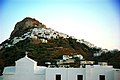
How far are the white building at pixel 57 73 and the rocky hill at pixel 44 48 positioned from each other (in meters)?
2.19

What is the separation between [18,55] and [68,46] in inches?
116

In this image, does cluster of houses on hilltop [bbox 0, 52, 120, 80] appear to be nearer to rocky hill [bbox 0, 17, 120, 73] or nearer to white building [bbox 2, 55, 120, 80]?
white building [bbox 2, 55, 120, 80]

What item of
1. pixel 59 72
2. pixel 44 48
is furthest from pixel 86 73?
pixel 44 48

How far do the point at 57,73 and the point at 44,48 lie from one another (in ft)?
16.7

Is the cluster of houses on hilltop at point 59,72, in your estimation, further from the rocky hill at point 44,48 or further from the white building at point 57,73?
the rocky hill at point 44,48

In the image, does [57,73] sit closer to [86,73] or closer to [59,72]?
[59,72]

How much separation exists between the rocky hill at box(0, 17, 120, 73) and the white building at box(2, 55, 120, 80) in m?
2.19

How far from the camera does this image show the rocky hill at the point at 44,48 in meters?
10.3

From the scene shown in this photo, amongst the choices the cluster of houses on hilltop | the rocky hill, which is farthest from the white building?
the rocky hill

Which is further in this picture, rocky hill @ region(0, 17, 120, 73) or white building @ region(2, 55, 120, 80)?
rocky hill @ region(0, 17, 120, 73)

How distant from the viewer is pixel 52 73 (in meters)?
6.62

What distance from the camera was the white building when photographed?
6.39m

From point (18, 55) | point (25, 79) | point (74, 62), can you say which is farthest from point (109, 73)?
point (18, 55)

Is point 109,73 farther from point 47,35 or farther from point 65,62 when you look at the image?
point 47,35
